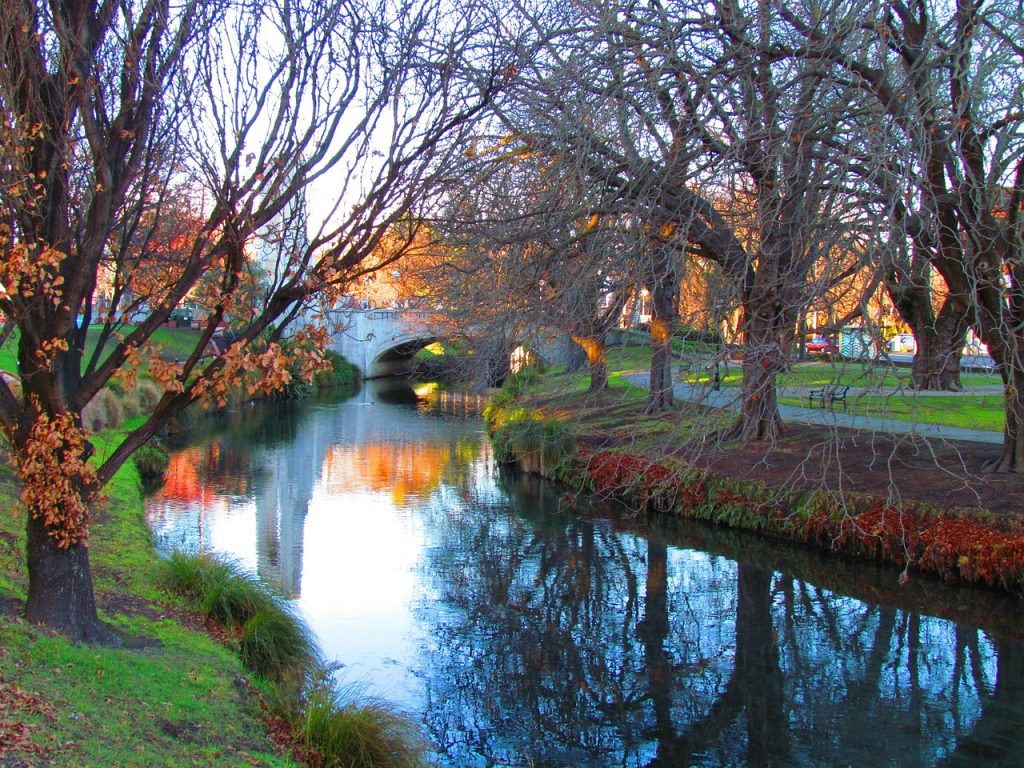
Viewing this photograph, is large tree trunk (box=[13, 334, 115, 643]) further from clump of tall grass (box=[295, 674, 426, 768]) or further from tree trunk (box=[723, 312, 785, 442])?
tree trunk (box=[723, 312, 785, 442])

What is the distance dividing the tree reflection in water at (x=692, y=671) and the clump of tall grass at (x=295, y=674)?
85cm

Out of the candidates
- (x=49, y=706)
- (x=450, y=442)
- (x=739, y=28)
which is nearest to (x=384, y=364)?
(x=450, y=442)

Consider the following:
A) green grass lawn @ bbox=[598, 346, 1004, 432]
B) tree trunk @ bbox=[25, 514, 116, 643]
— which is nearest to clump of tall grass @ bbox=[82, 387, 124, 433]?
green grass lawn @ bbox=[598, 346, 1004, 432]

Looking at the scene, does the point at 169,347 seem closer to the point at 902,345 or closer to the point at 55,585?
the point at 902,345

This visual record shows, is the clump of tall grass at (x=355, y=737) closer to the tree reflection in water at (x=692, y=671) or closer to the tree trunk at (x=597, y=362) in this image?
the tree reflection in water at (x=692, y=671)

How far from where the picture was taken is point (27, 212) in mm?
5668

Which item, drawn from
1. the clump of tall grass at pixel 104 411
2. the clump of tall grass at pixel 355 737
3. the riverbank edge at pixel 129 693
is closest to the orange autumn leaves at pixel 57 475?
the riverbank edge at pixel 129 693

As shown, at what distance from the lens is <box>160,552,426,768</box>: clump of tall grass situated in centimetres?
609

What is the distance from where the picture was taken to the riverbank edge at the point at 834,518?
10.3 meters

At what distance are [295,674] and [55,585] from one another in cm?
211

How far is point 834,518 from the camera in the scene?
1215cm

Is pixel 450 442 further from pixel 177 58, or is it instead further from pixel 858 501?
pixel 177 58

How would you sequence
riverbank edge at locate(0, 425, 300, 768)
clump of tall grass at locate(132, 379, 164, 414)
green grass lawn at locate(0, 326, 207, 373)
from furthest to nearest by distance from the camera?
green grass lawn at locate(0, 326, 207, 373)
clump of tall grass at locate(132, 379, 164, 414)
riverbank edge at locate(0, 425, 300, 768)

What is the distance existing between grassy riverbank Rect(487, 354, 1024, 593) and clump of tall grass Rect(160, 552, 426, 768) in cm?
312
